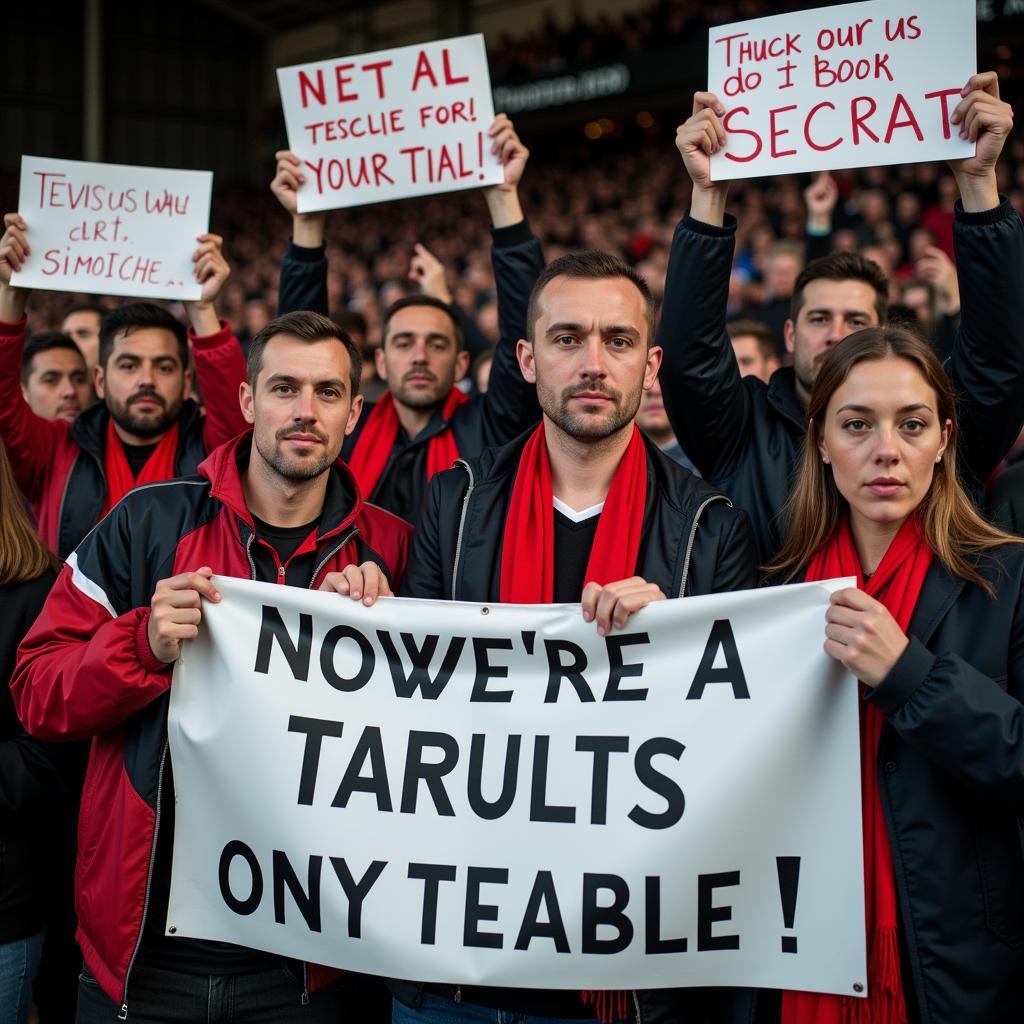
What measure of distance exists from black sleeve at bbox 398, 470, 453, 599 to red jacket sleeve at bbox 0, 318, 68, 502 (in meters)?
1.59

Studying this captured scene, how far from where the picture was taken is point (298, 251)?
357 centimetres

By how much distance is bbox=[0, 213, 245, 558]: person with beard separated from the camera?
11.2 ft

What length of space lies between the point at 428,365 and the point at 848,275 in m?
1.52

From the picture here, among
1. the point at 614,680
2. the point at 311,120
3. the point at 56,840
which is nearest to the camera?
the point at 614,680

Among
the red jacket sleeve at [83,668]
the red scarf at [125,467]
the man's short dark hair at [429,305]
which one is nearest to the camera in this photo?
the red jacket sleeve at [83,668]

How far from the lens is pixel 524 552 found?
2311mm

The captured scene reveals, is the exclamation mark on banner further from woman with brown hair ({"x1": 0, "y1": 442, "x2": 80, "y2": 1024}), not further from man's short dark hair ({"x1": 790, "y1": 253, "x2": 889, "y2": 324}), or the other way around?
man's short dark hair ({"x1": 790, "y1": 253, "x2": 889, "y2": 324})

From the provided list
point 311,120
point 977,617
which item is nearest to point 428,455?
point 311,120

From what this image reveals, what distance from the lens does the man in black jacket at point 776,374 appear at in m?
2.44

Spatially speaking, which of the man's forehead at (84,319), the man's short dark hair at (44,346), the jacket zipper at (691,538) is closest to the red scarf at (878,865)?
the jacket zipper at (691,538)

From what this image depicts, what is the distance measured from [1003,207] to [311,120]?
→ 207 cm

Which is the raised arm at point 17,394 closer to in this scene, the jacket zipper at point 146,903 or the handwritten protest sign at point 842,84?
the jacket zipper at point 146,903

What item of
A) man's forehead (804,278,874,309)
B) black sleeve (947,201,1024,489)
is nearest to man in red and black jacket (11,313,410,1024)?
black sleeve (947,201,1024,489)

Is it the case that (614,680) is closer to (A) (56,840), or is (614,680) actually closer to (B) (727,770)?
(B) (727,770)
